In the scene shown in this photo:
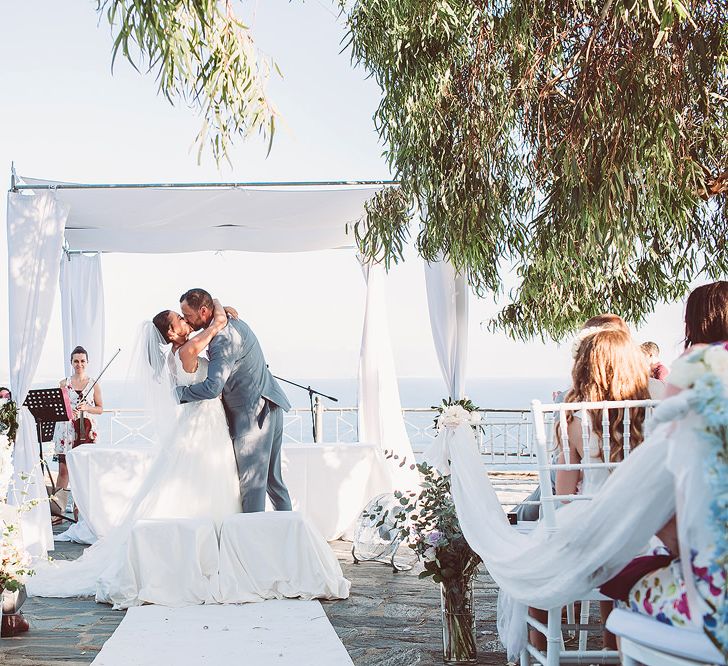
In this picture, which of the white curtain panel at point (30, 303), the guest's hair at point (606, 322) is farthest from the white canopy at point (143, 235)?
the guest's hair at point (606, 322)

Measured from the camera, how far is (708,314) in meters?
3.07

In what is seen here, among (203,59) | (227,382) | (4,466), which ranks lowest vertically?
(4,466)

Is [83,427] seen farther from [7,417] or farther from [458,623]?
[458,623]

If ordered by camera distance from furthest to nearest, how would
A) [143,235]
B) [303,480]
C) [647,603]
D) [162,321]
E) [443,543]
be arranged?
[143,235] → [303,480] → [162,321] → [443,543] → [647,603]

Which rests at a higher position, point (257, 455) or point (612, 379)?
point (612, 379)

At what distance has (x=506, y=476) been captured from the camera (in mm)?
10430

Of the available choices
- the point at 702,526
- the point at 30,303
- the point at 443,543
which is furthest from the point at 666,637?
the point at 30,303

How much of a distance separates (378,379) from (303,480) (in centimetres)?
135

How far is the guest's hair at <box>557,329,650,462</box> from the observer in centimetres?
309

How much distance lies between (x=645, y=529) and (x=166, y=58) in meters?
2.28

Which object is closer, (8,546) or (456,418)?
(456,418)

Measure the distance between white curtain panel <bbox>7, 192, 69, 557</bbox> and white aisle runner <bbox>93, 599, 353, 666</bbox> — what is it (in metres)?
1.73

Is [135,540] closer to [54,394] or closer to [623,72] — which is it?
[54,394]

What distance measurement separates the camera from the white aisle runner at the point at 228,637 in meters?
3.71
